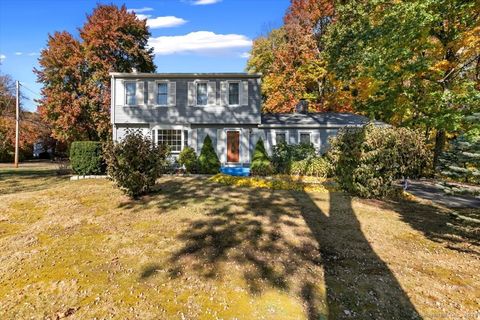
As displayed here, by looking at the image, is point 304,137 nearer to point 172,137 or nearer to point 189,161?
point 189,161

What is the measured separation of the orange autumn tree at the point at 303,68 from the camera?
30953mm

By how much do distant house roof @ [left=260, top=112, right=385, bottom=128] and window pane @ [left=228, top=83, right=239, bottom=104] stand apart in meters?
2.57

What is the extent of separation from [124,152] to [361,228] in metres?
7.37

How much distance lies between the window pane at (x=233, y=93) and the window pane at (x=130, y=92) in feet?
22.0

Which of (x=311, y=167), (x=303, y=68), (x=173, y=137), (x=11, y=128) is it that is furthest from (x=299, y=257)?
(x=11, y=128)

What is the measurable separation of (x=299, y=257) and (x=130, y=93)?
18510 mm

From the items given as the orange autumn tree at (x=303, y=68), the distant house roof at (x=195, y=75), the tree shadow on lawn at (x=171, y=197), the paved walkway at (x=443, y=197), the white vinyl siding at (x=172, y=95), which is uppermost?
the orange autumn tree at (x=303, y=68)

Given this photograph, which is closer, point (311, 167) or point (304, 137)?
point (311, 167)

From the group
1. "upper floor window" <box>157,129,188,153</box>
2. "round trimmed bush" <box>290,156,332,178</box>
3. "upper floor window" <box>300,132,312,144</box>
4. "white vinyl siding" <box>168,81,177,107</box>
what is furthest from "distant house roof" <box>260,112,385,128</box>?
"white vinyl siding" <box>168,81,177,107</box>

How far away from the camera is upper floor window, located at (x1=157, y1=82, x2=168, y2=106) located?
20.7 meters

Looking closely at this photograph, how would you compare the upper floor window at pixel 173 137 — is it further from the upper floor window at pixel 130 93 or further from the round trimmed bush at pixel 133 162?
the round trimmed bush at pixel 133 162

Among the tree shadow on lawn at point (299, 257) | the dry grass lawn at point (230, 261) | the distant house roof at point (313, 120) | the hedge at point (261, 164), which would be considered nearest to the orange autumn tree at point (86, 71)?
the distant house roof at point (313, 120)

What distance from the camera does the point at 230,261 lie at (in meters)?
5.82

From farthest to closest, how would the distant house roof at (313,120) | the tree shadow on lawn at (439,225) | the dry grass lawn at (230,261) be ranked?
1. the distant house roof at (313,120)
2. the tree shadow on lawn at (439,225)
3. the dry grass lawn at (230,261)
